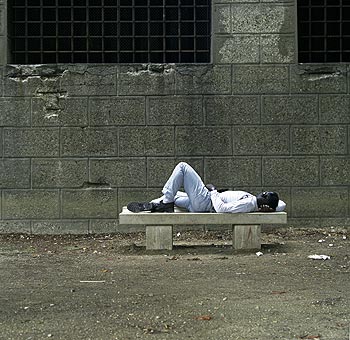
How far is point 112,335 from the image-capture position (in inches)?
176

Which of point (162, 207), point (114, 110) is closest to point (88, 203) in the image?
point (114, 110)

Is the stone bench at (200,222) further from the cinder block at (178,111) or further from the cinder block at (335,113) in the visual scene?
the cinder block at (335,113)

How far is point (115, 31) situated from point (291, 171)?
305 centimetres

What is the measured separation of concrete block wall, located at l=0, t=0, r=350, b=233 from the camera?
30.0 feet

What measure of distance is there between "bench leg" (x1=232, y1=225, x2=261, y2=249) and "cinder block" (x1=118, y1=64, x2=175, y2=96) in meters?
2.30

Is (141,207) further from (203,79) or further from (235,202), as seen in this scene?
(203,79)

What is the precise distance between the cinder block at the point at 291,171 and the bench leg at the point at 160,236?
1.96 metres

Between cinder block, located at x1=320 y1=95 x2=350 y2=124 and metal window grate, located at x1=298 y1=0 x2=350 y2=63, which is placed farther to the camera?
metal window grate, located at x1=298 y1=0 x2=350 y2=63

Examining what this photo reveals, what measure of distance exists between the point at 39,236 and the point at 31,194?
1.86 feet

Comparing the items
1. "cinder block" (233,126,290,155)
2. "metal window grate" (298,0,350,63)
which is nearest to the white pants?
"cinder block" (233,126,290,155)

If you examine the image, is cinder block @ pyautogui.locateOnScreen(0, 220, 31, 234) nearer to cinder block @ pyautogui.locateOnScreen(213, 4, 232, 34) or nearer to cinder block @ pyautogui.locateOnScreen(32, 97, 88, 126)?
cinder block @ pyautogui.locateOnScreen(32, 97, 88, 126)

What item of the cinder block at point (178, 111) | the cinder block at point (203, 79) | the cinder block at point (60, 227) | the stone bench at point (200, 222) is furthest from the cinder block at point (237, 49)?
the cinder block at point (60, 227)

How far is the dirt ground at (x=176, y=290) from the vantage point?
4633 millimetres

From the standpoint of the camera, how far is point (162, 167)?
9.16 meters
